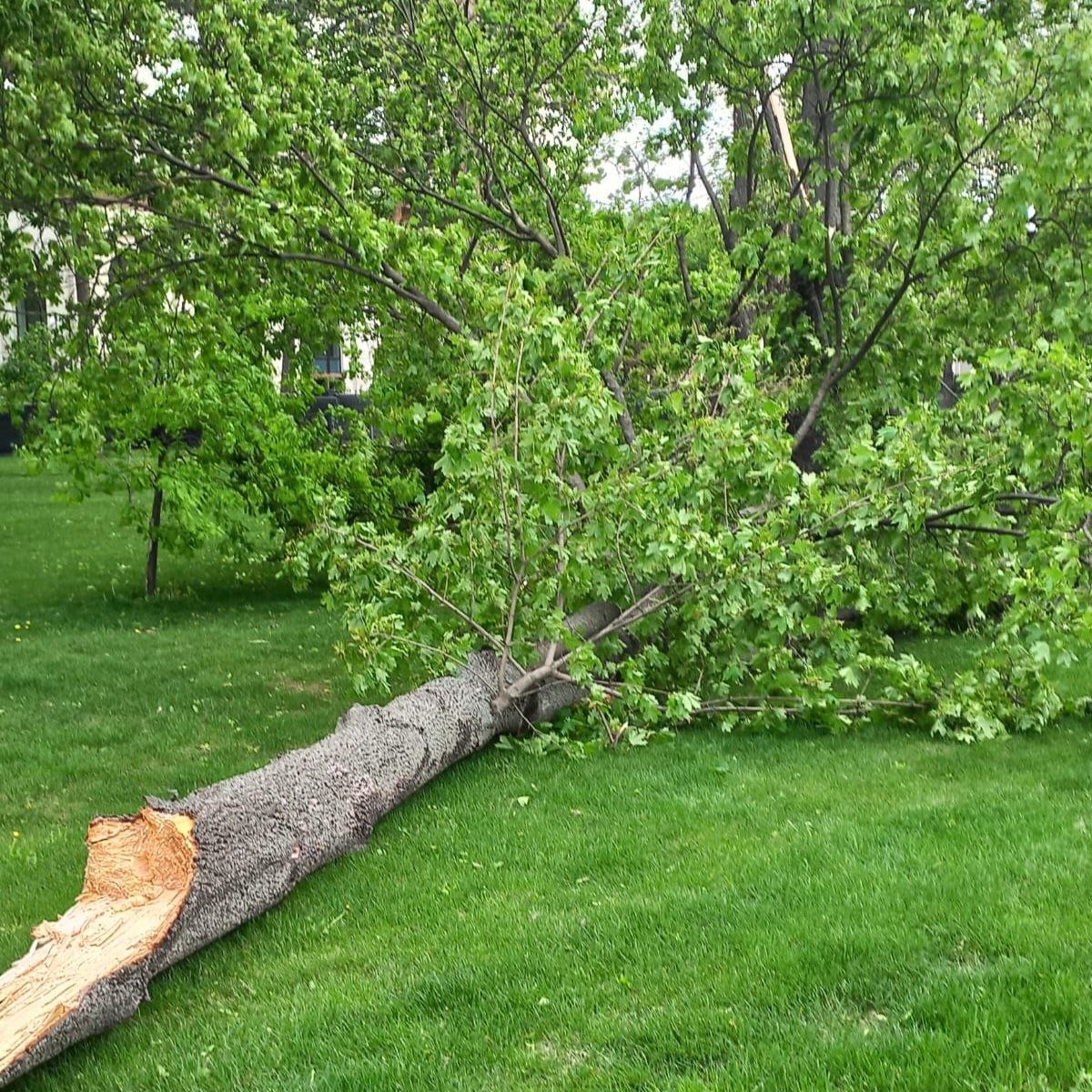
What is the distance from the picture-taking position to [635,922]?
4.02 metres

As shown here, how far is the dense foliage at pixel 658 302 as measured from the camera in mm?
6262

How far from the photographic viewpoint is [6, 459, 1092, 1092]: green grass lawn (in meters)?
3.17

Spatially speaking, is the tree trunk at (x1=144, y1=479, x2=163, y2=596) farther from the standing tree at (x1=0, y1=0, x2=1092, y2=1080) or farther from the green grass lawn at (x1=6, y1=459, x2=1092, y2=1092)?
the green grass lawn at (x1=6, y1=459, x2=1092, y2=1092)

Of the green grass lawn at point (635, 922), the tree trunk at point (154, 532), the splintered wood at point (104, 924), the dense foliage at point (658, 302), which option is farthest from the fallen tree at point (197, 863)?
the tree trunk at point (154, 532)

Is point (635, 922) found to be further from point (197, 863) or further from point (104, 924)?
point (104, 924)

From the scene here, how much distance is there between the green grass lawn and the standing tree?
1.07 ft

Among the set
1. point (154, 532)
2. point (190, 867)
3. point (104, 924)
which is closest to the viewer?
point (104, 924)

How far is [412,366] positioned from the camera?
912 centimetres

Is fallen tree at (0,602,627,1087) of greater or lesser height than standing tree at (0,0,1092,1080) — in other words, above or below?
below

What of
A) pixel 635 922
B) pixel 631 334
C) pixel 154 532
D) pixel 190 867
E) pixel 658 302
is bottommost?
pixel 635 922

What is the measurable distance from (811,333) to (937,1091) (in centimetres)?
674

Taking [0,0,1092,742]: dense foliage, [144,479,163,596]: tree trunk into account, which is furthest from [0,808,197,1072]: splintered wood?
[144,479,163,596]: tree trunk

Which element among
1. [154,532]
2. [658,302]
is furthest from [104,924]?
[154,532]

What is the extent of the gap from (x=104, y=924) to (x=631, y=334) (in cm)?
555
